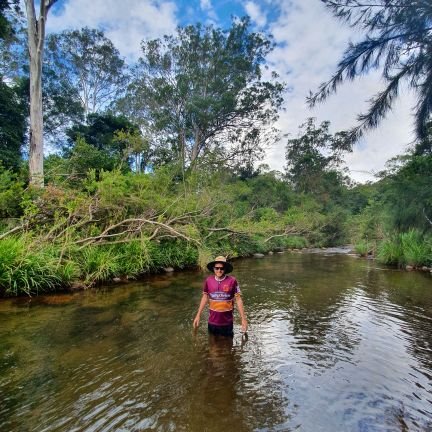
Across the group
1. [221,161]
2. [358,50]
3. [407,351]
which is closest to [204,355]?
[407,351]

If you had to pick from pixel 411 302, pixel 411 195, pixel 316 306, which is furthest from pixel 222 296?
pixel 411 195

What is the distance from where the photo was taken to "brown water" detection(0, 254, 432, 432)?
11.7ft

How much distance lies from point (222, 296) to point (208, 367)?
1112mm

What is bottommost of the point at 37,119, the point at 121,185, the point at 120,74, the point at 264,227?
the point at 264,227

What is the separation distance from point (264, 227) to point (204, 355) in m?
13.4

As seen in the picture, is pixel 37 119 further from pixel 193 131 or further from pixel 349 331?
pixel 193 131

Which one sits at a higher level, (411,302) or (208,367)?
(411,302)

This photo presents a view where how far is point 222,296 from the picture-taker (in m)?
5.40

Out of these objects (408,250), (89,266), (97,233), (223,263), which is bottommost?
(89,266)

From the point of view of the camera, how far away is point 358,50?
781 centimetres

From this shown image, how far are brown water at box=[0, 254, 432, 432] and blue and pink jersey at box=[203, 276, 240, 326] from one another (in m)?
0.47

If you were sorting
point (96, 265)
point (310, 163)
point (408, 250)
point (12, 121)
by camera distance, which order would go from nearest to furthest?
point (96, 265) < point (408, 250) < point (12, 121) < point (310, 163)

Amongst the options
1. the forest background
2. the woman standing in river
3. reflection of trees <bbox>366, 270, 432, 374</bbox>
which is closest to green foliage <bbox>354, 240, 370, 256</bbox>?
the forest background

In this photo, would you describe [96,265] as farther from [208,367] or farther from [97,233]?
[208,367]
